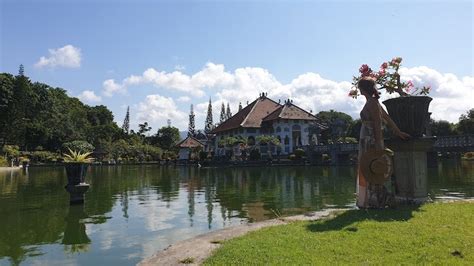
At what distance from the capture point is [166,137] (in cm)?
8281

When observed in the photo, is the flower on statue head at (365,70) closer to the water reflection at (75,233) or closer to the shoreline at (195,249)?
the shoreline at (195,249)

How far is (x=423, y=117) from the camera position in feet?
28.5

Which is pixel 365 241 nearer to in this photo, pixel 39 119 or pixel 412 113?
pixel 412 113

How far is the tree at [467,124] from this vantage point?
59700 mm

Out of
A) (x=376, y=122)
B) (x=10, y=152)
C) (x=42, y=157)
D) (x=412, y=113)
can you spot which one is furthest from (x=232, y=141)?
(x=376, y=122)

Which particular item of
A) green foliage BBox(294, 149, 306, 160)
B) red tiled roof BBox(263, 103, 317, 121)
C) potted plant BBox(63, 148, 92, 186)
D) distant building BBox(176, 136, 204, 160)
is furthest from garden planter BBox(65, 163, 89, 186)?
distant building BBox(176, 136, 204, 160)

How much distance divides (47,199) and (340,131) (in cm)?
5193

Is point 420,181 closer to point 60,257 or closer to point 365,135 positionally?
point 365,135

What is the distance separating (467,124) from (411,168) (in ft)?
196

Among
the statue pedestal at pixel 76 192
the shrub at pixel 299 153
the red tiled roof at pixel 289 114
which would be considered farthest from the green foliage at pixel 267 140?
the statue pedestal at pixel 76 192

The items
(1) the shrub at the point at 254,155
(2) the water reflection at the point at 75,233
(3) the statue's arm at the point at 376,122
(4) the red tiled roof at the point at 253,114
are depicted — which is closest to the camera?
(2) the water reflection at the point at 75,233

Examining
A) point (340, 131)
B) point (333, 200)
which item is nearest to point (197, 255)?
point (333, 200)

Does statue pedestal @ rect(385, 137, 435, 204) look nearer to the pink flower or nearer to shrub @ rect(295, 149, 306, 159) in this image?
the pink flower

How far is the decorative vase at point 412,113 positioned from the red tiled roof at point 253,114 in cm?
4563
